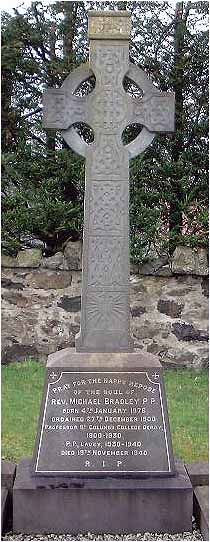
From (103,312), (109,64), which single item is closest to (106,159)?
(109,64)

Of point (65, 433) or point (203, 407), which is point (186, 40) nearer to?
point (203, 407)

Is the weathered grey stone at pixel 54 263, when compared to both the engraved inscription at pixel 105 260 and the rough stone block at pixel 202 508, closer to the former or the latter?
the engraved inscription at pixel 105 260

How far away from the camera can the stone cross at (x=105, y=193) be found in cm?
423

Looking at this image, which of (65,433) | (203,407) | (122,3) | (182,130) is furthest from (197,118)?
(65,433)

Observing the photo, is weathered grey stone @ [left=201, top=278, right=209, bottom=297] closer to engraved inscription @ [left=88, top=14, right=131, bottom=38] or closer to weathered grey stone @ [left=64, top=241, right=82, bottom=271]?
weathered grey stone @ [left=64, top=241, right=82, bottom=271]

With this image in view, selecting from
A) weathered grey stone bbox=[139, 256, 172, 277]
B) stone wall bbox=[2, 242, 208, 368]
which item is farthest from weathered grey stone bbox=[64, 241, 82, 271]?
weathered grey stone bbox=[139, 256, 172, 277]

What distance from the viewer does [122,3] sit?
7.95 metres

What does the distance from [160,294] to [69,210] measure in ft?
4.87

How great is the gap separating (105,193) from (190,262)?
12.9 ft

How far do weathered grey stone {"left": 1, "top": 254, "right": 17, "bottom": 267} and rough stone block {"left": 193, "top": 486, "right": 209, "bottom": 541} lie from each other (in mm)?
4407

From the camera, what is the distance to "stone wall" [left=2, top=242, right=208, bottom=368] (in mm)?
8125

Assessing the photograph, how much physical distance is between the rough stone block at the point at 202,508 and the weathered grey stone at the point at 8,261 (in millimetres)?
4407

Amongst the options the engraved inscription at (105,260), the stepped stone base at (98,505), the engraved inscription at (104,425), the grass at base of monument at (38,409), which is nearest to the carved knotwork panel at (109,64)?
the engraved inscription at (105,260)

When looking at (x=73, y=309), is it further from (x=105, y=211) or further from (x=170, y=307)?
(x=105, y=211)
